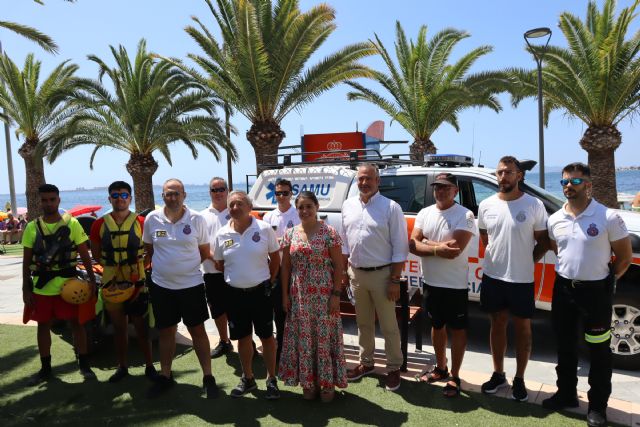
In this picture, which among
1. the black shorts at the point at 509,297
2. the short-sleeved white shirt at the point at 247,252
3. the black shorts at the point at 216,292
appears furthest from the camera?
the black shorts at the point at 216,292

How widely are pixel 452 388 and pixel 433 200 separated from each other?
2098 mm

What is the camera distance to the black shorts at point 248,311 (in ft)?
12.8

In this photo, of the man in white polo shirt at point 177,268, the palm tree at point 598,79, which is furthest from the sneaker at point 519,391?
the palm tree at point 598,79

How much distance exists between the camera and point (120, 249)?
4.32 meters

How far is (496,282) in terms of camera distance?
3.84 meters

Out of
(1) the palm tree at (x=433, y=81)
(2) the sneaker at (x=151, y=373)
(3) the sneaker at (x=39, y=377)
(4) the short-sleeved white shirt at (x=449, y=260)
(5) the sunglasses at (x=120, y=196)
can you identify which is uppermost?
(1) the palm tree at (x=433, y=81)

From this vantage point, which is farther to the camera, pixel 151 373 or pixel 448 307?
pixel 151 373

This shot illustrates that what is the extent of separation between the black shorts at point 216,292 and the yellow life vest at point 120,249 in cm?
69

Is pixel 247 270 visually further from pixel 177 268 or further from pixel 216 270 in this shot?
pixel 216 270

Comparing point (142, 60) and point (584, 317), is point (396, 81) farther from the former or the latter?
point (584, 317)

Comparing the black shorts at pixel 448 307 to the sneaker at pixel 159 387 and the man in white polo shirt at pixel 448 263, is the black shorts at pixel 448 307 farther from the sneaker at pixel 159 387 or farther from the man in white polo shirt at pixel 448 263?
the sneaker at pixel 159 387

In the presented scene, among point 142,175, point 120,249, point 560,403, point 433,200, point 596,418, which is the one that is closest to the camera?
point 596,418

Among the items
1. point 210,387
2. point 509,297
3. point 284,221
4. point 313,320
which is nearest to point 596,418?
point 509,297

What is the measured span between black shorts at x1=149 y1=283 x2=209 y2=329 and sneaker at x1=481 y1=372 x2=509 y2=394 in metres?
2.50
